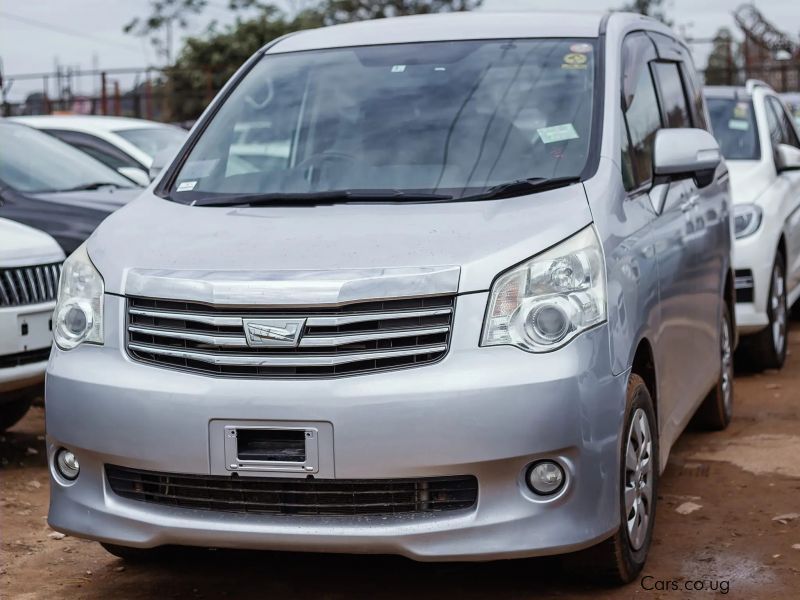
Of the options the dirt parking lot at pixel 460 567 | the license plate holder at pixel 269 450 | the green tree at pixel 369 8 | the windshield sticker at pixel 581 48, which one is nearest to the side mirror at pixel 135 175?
the dirt parking lot at pixel 460 567

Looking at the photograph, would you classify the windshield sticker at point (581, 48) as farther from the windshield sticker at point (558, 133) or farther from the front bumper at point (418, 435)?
the front bumper at point (418, 435)

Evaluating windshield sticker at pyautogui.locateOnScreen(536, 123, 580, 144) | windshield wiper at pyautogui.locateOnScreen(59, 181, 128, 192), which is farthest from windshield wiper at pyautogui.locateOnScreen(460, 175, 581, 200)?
windshield wiper at pyautogui.locateOnScreen(59, 181, 128, 192)

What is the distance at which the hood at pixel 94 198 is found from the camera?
738cm

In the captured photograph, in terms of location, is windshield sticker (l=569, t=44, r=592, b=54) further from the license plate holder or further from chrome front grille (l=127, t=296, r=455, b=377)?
the license plate holder

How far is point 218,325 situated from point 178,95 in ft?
99.4

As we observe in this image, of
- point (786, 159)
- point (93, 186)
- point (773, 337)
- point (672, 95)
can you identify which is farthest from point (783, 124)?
point (93, 186)

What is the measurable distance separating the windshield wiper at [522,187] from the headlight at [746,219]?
4.05 metres

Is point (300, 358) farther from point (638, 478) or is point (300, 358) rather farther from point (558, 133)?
point (558, 133)

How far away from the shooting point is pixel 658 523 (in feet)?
16.4

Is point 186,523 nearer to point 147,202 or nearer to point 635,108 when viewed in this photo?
point 147,202

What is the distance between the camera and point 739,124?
9.20m

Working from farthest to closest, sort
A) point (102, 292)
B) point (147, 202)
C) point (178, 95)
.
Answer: point (178, 95)
point (147, 202)
point (102, 292)

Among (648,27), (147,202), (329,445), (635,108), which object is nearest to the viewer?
(329,445)

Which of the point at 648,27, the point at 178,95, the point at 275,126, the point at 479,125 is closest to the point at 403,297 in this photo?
the point at 479,125
